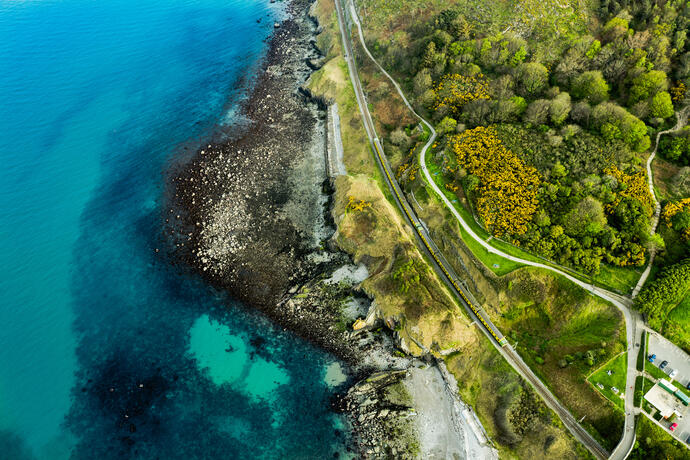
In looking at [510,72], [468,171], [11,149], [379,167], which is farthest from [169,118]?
[510,72]

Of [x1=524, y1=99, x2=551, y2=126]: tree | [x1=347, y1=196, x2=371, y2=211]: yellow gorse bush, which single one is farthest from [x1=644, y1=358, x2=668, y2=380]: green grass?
[x1=347, y1=196, x2=371, y2=211]: yellow gorse bush

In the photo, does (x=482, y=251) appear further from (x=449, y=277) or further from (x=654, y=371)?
(x=654, y=371)

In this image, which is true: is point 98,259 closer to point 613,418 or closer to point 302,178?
point 302,178

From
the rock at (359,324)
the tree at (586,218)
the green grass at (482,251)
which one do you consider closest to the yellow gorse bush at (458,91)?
the green grass at (482,251)

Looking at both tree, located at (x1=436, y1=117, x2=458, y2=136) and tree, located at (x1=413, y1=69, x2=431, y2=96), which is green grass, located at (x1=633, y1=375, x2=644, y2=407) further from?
tree, located at (x1=413, y1=69, x2=431, y2=96)

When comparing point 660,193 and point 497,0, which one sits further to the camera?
point 497,0

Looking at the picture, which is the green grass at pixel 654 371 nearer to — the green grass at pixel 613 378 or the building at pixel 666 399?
the building at pixel 666 399
